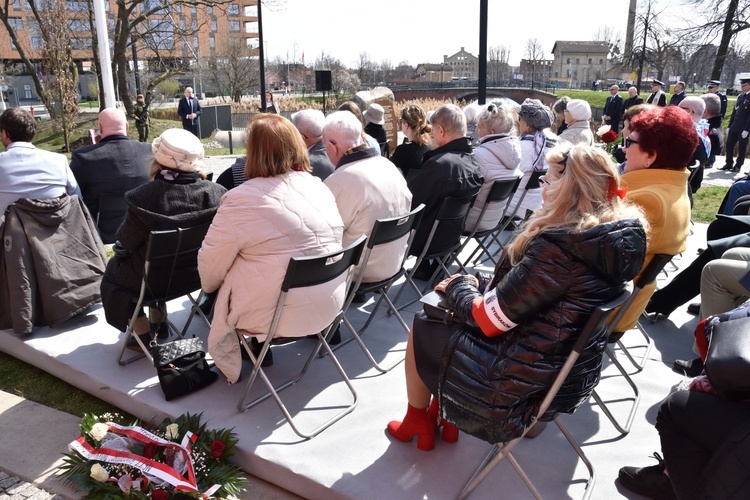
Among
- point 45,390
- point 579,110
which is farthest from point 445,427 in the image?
point 579,110

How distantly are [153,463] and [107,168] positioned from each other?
3.00 meters

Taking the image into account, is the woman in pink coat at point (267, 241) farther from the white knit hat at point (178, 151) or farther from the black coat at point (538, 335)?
the black coat at point (538, 335)

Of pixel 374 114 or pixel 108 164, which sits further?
pixel 374 114

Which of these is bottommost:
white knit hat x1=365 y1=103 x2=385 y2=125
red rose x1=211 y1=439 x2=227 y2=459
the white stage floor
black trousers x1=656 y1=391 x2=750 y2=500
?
the white stage floor

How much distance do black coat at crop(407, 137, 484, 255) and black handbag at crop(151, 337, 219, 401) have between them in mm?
1671

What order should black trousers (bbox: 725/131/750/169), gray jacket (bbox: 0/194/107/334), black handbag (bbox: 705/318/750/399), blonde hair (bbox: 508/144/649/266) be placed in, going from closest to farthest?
black handbag (bbox: 705/318/750/399) → blonde hair (bbox: 508/144/649/266) → gray jacket (bbox: 0/194/107/334) → black trousers (bbox: 725/131/750/169)

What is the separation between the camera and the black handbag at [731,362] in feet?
5.93

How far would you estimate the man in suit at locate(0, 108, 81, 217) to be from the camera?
369 centimetres

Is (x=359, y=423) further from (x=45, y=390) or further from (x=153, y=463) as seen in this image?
(x=45, y=390)

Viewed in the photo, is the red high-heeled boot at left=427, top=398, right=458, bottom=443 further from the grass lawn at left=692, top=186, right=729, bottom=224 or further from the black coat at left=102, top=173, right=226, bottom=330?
the grass lawn at left=692, top=186, right=729, bottom=224

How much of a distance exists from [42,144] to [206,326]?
19.3m

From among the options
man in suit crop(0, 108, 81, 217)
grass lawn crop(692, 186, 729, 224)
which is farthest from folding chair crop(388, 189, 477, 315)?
grass lawn crop(692, 186, 729, 224)

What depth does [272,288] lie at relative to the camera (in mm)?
2674

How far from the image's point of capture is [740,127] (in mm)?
10766
